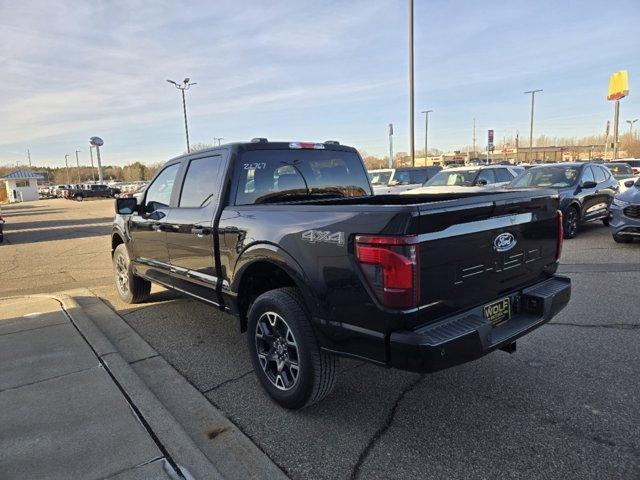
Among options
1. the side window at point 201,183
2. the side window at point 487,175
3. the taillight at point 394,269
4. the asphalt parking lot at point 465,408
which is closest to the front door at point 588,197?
the side window at point 487,175

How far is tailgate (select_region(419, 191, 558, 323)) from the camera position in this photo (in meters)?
2.54

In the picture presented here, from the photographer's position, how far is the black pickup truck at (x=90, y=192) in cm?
4891

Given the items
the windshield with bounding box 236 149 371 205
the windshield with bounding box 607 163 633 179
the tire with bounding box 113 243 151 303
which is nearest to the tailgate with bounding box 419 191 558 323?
the windshield with bounding box 236 149 371 205

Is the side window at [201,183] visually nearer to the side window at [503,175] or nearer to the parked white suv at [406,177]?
the side window at [503,175]

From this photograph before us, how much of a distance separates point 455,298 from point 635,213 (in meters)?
7.58

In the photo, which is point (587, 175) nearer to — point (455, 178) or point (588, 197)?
point (588, 197)

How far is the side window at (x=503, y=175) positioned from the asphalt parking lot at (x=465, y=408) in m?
9.41

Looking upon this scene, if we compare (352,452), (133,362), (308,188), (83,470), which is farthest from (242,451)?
(308,188)

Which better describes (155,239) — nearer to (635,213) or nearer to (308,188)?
(308,188)

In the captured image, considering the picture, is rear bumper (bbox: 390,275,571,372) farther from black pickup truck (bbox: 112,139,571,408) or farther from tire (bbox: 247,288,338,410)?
tire (bbox: 247,288,338,410)

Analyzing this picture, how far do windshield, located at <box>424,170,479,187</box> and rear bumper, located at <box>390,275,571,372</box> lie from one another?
10984 millimetres

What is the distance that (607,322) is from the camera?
468 cm

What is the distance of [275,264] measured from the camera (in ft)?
10.6

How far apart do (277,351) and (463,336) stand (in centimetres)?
137
